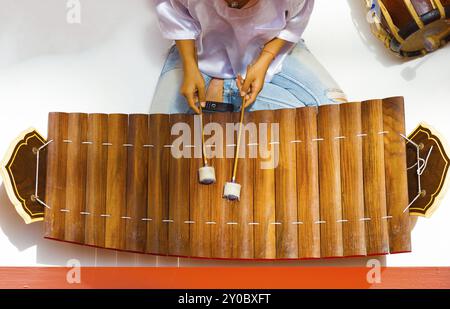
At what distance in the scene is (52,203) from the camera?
1.63 metres

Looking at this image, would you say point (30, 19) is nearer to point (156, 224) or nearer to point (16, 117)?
point (16, 117)

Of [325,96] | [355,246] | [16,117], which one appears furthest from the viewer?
[16,117]

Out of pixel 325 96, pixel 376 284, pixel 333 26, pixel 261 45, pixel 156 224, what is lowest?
pixel 376 284

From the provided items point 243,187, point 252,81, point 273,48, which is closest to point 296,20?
point 273,48

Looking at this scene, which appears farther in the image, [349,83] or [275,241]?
[349,83]

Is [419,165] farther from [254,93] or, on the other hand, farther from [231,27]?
[231,27]

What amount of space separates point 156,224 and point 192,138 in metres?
0.19

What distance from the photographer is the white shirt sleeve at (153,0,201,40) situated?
1.73 m

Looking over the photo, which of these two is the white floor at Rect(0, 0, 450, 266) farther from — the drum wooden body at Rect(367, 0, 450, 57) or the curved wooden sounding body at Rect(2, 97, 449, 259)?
the curved wooden sounding body at Rect(2, 97, 449, 259)

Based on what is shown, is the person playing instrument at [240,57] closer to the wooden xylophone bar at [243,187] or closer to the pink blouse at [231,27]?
the pink blouse at [231,27]

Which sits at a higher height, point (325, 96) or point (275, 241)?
point (325, 96)

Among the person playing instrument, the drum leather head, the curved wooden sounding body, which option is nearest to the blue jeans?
the person playing instrument

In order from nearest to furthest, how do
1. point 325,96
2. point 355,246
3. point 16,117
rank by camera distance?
point 355,246 → point 325,96 → point 16,117
